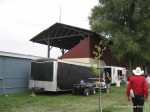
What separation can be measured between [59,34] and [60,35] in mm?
312

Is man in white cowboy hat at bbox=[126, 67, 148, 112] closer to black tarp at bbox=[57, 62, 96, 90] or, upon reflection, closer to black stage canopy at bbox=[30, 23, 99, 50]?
black tarp at bbox=[57, 62, 96, 90]

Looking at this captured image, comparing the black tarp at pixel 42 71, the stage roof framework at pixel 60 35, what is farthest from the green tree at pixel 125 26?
the black tarp at pixel 42 71

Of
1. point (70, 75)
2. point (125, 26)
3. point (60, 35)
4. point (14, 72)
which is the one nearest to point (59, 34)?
point (60, 35)

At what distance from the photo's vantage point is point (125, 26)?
45219 millimetres

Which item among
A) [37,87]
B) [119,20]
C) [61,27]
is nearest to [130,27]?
[119,20]

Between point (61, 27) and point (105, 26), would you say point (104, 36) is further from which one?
point (61, 27)

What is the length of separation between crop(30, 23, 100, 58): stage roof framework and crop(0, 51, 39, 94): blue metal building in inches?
882

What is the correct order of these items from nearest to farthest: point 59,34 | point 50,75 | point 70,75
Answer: point 50,75
point 70,75
point 59,34

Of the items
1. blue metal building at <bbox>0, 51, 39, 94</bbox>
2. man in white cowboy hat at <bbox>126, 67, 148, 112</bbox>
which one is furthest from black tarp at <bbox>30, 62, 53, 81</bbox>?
man in white cowboy hat at <bbox>126, 67, 148, 112</bbox>

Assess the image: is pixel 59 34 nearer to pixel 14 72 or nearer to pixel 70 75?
pixel 70 75

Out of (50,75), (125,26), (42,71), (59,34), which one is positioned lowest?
(50,75)

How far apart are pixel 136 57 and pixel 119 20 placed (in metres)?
5.24

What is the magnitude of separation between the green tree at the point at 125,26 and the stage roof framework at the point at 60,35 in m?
3.24

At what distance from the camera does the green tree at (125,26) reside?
4391 cm
